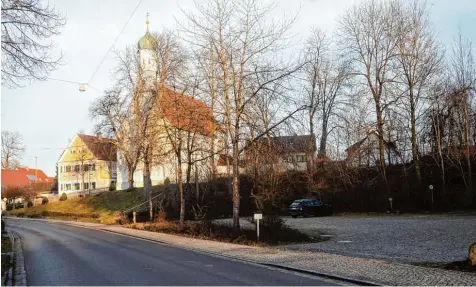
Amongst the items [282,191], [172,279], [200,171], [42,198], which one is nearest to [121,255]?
[172,279]

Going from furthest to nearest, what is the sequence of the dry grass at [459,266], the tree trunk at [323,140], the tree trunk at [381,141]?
the tree trunk at [323,140], the tree trunk at [381,141], the dry grass at [459,266]

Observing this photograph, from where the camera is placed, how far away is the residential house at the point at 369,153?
138 feet

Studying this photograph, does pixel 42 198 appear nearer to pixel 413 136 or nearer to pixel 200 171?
pixel 200 171

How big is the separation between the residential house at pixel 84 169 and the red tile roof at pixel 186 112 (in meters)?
47.9

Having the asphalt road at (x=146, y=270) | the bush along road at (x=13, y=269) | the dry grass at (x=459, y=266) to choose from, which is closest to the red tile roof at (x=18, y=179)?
the bush along road at (x=13, y=269)

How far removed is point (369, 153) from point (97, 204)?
31.1 m

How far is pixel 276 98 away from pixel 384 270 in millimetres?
10795

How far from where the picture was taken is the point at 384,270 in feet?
37.4

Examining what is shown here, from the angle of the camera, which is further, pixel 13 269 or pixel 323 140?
pixel 323 140

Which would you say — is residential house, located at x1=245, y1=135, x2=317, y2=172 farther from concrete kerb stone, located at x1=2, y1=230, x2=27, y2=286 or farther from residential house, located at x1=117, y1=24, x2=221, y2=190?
concrete kerb stone, located at x1=2, y1=230, x2=27, y2=286

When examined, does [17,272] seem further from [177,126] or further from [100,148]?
[100,148]

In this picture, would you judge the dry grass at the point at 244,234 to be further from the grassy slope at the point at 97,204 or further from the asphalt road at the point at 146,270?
the grassy slope at the point at 97,204

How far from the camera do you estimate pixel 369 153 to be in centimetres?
4344

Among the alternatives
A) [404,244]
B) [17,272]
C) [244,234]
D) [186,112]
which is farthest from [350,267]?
[186,112]
